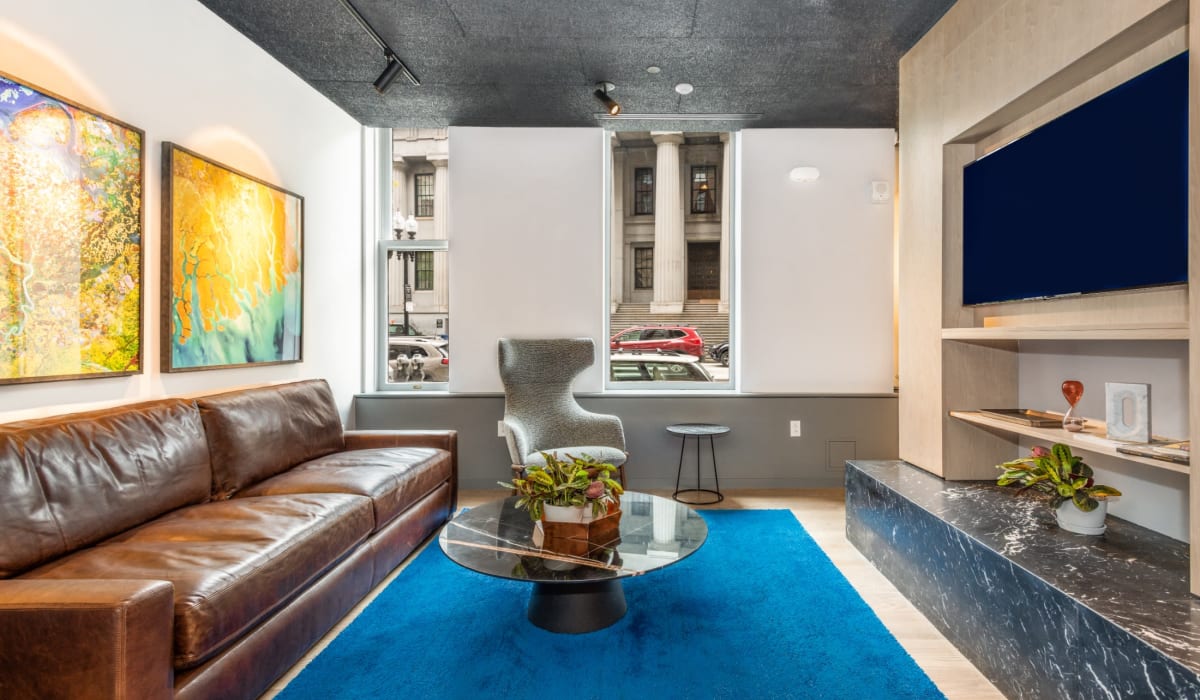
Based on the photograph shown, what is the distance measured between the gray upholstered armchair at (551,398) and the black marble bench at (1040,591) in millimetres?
1766

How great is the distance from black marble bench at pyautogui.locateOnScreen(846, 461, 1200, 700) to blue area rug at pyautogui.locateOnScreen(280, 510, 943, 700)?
0.82 ft

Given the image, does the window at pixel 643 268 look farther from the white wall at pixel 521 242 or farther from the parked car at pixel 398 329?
the parked car at pixel 398 329

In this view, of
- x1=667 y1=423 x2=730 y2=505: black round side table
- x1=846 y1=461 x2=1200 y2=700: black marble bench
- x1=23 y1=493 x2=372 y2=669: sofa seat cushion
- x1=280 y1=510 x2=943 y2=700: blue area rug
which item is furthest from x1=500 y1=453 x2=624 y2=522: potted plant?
x1=667 y1=423 x2=730 y2=505: black round side table

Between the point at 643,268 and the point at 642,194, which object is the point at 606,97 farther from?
the point at 643,268

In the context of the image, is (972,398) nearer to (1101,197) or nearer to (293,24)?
(1101,197)

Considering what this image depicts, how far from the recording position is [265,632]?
5.94 ft

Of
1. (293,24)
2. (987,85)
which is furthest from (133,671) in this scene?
(987,85)

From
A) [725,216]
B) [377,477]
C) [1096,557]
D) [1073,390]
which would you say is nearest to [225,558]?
[377,477]

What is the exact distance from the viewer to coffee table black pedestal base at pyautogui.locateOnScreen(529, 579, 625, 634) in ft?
7.23

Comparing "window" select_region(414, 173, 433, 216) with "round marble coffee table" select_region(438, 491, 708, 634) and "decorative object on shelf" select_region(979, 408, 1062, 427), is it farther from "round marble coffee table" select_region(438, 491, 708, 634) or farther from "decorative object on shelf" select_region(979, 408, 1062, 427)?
"decorative object on shelf" select_region(979, 408, 1062, 427)

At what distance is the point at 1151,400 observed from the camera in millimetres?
2051

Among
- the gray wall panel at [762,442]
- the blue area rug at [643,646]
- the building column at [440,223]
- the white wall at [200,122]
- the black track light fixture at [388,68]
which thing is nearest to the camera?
the blue area rug at [643,646]

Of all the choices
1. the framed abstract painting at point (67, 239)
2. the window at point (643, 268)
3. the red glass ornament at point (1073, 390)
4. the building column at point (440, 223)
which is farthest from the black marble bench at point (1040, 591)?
the building column at point (440, 223)

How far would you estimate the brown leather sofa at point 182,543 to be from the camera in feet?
4.29
